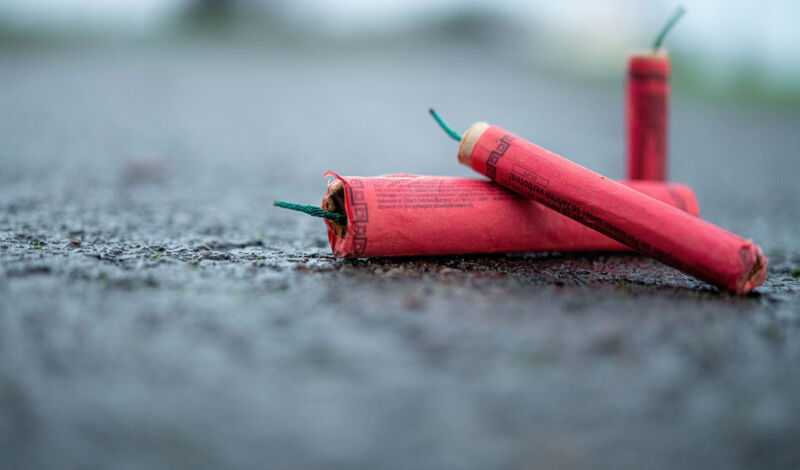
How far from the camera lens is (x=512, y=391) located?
1294mm

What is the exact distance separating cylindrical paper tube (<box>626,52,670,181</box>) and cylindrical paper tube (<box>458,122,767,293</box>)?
3.44 feet

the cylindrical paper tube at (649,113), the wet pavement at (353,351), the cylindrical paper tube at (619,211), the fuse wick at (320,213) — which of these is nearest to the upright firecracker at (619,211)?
the cylindrical paper tube at (619,211)

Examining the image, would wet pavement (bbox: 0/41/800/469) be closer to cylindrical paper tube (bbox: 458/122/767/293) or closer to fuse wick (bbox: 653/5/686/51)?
cylindrical paper tube (bbox: 458/122/767/293)

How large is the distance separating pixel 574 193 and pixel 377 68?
11.1 m

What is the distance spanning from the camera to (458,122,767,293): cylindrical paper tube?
1873 mm

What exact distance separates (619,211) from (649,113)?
1256 mm

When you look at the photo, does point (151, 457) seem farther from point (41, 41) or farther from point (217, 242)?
point (41, 41)

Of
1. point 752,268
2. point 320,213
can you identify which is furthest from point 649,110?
point 320,213

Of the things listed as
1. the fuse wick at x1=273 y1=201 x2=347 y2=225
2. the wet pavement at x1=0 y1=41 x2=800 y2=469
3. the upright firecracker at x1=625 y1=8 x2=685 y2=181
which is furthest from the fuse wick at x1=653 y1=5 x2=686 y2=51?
the fuse wick at x1=273 y1=201 x2=347 y2=225

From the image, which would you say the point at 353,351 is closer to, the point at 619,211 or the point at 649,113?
the point at 619,211

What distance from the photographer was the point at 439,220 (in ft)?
Answer: 7.29

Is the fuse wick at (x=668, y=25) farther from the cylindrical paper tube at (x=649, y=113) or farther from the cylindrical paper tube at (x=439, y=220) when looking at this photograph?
the cylindrical paper tube at (x=439, y=220)

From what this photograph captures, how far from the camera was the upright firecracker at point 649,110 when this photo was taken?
303cm

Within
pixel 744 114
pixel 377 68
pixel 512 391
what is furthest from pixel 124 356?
pixel 377 68
